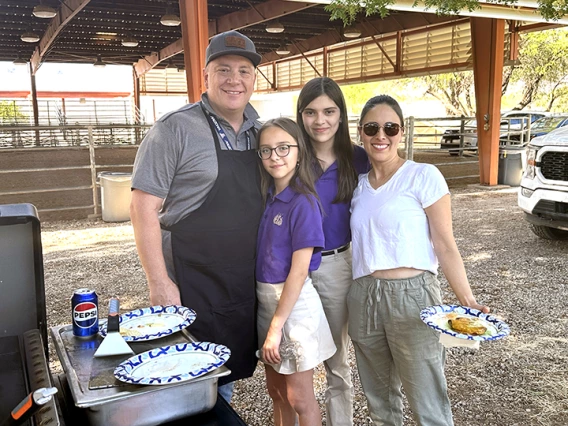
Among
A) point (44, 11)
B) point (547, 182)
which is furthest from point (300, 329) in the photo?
point (44, 11)

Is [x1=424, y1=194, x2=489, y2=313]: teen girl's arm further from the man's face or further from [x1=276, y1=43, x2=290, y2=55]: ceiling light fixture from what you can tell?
[x1=276, y1=43, x2=290, y2=55]: ceiling light fixture

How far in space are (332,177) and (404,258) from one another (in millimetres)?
477

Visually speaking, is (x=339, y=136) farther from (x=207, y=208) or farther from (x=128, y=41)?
(x=128, y=41)

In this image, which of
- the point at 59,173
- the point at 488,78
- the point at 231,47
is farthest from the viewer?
the point at 59,173

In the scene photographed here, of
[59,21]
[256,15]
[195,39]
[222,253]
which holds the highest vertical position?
[59,21]

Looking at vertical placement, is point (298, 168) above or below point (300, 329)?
above

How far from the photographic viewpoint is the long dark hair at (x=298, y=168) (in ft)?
6.98

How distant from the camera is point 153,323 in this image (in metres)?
1.78

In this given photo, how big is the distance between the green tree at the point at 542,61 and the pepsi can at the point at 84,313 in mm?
24162

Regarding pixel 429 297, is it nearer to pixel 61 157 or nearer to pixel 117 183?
pixel 117 183

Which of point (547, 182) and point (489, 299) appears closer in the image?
point (489, 299)

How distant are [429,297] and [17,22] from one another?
18.3 m

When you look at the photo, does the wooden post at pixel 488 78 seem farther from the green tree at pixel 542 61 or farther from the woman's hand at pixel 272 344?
the green tree at pixel 542 61

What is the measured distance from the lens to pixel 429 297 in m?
2.12
